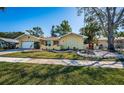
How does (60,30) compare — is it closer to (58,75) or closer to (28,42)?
(28,42)

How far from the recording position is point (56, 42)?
2008cm

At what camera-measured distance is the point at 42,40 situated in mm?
20984

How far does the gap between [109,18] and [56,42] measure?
6.32 meters

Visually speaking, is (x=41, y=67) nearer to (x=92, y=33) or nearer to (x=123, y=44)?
(x=92, y=33)

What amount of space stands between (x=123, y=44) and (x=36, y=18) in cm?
1490

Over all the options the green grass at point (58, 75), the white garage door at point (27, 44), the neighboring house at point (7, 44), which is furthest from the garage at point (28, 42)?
the green grass at point (58, 75)

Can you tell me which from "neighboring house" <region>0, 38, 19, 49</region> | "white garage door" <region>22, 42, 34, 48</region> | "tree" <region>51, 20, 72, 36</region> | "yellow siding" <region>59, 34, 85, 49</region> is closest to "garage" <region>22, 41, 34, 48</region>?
"white garage door" <region>22, 42, 34, 48</region>

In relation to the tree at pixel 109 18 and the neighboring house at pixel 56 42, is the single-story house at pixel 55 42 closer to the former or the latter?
the neighboring house at pixel 56 42

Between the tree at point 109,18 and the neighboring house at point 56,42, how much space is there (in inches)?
104

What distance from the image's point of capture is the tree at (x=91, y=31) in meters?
18.5

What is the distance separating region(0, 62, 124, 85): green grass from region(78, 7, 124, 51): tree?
30.4 feet
